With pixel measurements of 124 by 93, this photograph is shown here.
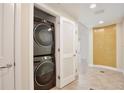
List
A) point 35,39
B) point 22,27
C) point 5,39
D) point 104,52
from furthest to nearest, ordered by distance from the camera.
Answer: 1. point 104,52
2. point 35,39
3. point 22,27
4. point 5,39

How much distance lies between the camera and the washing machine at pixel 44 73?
2.21 meters

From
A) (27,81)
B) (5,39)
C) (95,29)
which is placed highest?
(95,29)

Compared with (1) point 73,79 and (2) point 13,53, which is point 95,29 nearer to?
(1) point 73,79

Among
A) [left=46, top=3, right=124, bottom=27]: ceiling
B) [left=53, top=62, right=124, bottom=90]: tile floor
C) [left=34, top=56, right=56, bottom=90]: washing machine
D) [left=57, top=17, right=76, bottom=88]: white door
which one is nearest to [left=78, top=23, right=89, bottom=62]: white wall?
[left=46, top=3, right=124, bottom=27]: ceiling

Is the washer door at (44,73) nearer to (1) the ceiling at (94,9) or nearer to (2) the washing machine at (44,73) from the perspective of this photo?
(2) the washing machine at (44,73)

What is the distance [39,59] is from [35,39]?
432mm

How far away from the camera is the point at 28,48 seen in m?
1.80

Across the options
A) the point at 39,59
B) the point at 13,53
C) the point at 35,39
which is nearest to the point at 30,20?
the point at 35,39

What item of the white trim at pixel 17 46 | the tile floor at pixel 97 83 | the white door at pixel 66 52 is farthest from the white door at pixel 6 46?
the tile floor at pixel 97 83

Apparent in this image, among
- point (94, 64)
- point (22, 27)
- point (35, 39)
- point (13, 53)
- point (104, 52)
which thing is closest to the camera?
point (13, 53)

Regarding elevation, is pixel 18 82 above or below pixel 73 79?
above

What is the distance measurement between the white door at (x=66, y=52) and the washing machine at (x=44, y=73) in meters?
0.20

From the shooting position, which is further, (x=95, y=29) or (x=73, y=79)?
(x=95, y=29)

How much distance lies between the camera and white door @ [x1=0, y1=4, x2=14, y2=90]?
1417 millimetres
